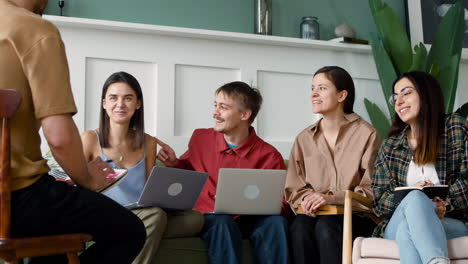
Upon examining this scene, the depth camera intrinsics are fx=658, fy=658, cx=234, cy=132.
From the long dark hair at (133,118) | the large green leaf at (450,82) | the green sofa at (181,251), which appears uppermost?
the large green leaf at (450,82)

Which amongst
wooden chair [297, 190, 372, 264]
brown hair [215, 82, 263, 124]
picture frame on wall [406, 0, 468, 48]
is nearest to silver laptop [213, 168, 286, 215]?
wooden chair [297, 190, 372, 264]

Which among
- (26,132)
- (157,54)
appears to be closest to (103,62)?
(157,54)

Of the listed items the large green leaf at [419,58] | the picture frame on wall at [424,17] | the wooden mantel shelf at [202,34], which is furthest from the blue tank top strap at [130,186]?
the picture frame on wall at [424,17]

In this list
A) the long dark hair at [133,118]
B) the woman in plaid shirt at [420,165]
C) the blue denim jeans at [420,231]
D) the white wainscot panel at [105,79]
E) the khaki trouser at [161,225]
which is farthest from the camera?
the white wainscot panel at [105,79]

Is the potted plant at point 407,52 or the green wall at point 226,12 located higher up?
the green wall at point 226,12

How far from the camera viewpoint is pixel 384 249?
2.21 metres

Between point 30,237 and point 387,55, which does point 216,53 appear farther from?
point 30,237

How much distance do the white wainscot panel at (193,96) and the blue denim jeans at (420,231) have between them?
1.36 metres

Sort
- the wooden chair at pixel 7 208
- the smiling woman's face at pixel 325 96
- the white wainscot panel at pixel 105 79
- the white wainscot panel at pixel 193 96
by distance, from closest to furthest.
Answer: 1. the wooden chair at pixel 7 208
2. the smiling woman's face at pixel 325 96
3. the white wainscot panel at pixel 105 79
4. the white wainscot panel at pixel 193 96

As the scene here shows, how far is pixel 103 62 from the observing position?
3223 millimetres

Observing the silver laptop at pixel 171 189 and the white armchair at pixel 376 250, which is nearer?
the white armchair at pixel 376 250

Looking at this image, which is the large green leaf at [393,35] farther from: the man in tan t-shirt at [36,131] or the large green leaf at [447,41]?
the man in tan t-shirt at [36,131]

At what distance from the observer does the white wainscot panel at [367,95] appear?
3.79 metres

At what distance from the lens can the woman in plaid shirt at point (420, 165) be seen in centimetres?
217
